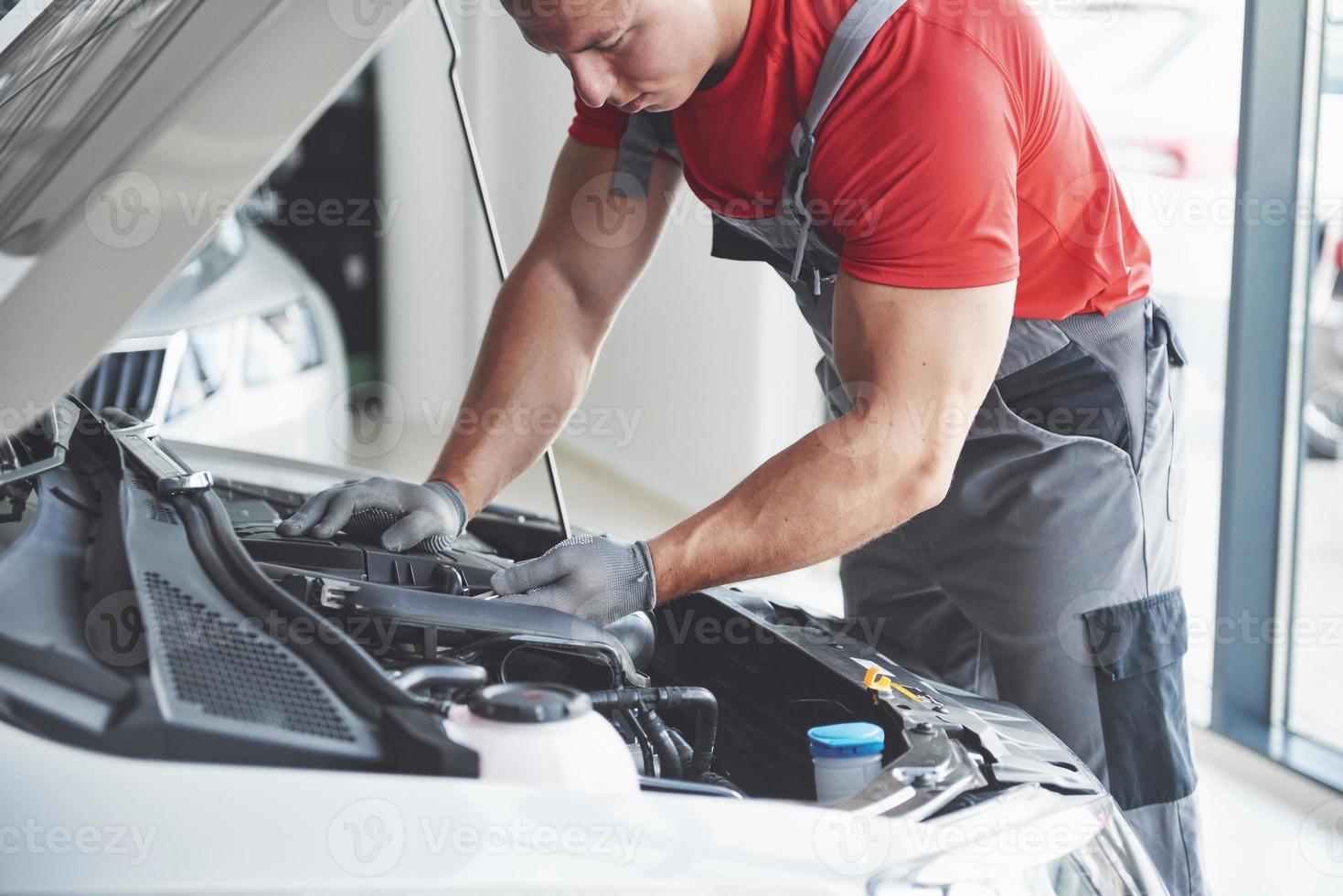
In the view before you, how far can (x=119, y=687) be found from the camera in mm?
861

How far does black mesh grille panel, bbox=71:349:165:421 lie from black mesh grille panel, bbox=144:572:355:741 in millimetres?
1197

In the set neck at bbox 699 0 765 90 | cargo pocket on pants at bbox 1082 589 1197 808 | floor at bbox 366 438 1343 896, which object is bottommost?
floor at bbox 366 438 1343 896

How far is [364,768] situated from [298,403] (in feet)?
6.13

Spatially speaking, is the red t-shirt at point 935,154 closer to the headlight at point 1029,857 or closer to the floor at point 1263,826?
the headlight at point 1029,857

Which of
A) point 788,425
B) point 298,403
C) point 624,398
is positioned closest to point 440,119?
point 624,398

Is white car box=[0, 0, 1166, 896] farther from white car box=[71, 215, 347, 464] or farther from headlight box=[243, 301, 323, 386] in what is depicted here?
headlight box=[243, 301, 323, 386]

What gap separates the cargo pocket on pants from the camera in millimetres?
1482

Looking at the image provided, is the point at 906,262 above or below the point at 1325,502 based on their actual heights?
above

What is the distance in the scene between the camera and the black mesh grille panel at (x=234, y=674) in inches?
33.9

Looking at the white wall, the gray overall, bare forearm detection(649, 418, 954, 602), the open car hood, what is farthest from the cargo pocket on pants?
the white wall

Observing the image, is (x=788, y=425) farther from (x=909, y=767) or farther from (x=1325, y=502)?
(x=909, y=767)

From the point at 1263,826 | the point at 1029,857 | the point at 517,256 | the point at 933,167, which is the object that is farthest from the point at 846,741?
the point at 517,256

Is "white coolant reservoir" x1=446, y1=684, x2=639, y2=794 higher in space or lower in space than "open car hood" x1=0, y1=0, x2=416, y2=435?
lower

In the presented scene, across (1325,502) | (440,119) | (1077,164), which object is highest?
(440,119)
